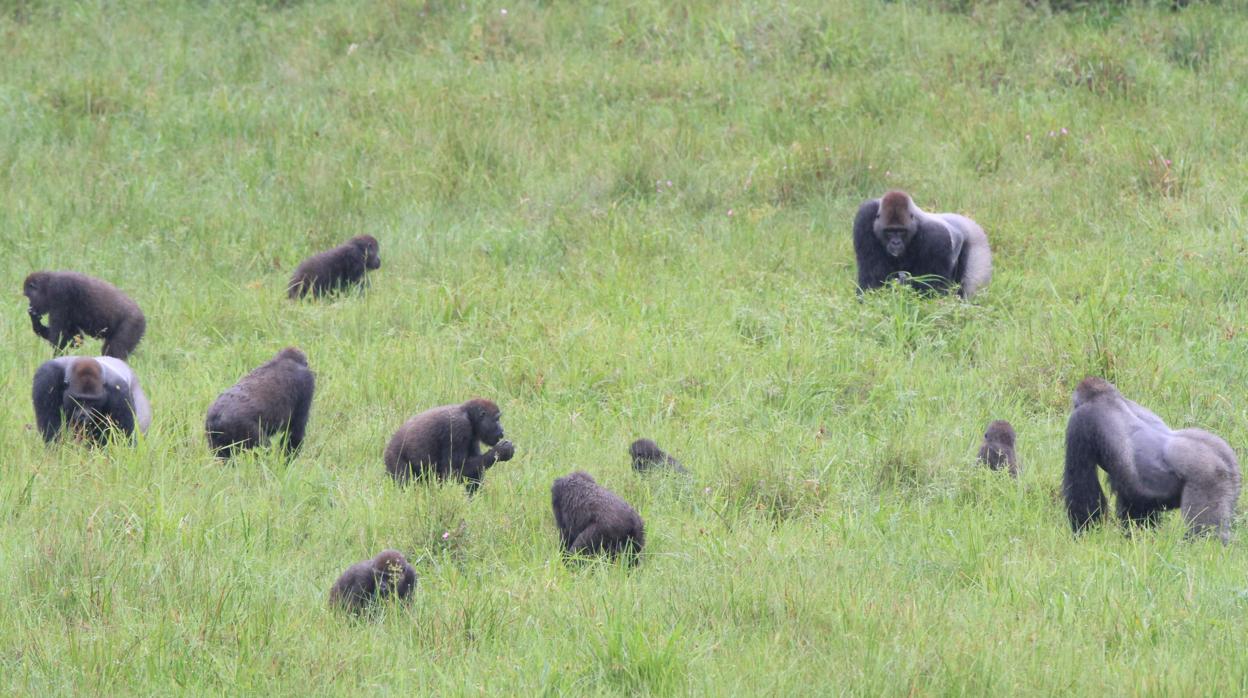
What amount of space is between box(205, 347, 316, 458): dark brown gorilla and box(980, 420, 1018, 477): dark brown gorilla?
11.6ft

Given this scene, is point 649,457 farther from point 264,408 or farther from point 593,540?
point 264,408

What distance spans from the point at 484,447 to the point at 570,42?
25.1ft

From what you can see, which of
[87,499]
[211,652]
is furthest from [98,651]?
[87,499]

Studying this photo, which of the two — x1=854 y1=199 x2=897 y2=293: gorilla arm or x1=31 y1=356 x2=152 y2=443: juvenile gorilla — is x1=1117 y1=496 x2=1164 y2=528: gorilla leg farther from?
x1=31 y1=356 x2=152 y2=443: juvenile gorilla

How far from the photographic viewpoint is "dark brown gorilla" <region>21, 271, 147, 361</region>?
360 inches

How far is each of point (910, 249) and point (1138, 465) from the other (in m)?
3.90

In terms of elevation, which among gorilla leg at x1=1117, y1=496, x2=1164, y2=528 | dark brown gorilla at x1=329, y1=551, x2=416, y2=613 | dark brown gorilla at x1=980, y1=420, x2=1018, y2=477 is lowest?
dark brown gorilla at x1=980, y1=420, x2=1018, y2=477

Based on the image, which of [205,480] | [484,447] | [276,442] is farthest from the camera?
[484,447]

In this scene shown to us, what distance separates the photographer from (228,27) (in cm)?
1573

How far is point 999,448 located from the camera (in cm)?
752

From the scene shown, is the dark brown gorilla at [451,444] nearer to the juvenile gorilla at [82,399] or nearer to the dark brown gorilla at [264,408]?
the dark brown gorilla at [264,408]

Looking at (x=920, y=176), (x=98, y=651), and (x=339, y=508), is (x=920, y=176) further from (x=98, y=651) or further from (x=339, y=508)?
(x=98, y=651)

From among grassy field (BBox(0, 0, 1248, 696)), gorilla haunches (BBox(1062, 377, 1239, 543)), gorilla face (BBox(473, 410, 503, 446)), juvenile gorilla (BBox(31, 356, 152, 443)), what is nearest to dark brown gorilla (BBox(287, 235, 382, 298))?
grassy field (BBox(0, 0, 1248, 696))

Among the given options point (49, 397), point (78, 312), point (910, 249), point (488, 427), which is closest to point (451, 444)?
point (488, 427)
